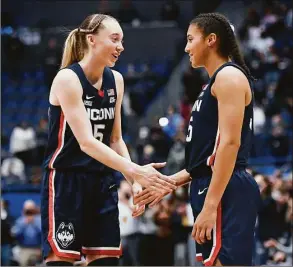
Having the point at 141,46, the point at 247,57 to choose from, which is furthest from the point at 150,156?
the point at 141,46

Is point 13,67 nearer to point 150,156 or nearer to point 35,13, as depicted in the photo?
point 35,13

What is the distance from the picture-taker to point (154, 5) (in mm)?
22797

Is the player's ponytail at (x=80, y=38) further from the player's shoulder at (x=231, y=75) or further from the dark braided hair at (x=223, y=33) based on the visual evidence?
the player's shoulder at (x=231, y=75)

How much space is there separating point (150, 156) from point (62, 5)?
9.71 meters

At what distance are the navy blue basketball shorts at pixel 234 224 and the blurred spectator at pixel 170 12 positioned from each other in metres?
17.0

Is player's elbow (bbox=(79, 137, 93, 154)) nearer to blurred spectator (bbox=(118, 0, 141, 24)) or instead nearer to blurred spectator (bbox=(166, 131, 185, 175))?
blurred spectator (bbox=(166, 131, 185, 175))

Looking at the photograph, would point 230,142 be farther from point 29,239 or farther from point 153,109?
point 153,109

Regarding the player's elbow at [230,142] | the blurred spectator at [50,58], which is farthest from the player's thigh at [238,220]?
the blurred spectator at [50,58]

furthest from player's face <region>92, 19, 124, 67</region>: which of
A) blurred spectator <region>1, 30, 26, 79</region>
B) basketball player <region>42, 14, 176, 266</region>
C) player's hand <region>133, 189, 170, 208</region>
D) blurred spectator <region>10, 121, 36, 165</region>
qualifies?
blurred spectator <region>1, 30, 26, 79</region>

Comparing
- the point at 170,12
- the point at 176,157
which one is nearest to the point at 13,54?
the point at 170,12

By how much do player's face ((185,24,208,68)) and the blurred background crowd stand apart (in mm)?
5608

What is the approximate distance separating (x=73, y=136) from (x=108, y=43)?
692mm

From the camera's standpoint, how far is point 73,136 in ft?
17.6

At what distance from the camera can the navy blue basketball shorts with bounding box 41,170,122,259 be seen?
5.29 meters
